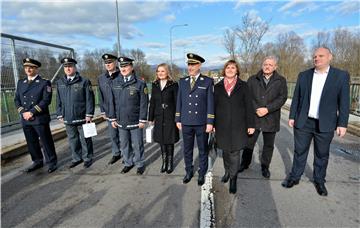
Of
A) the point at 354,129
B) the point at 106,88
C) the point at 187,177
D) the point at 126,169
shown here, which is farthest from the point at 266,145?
the point at 354,129

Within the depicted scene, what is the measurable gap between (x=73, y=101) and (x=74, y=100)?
0.02 metres

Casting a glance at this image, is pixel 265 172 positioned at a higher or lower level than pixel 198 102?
lower

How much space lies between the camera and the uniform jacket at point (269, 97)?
381 cm

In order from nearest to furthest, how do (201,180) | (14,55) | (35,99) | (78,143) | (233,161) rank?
1. (233,161)
2. (201,180)
3. (35,99)
4. (78,143)
5. (14,55)

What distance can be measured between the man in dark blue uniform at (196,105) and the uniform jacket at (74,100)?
177cm

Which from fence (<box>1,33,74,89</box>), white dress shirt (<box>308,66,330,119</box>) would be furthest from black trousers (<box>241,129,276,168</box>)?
fence (<box>1,33,74,89</box>)

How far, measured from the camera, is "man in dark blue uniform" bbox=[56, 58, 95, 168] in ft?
14.4

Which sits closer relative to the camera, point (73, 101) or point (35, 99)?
point (35, 99)

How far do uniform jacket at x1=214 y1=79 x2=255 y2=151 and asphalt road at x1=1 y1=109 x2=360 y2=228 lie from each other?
0.76 meters

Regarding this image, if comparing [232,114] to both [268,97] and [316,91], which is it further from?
[316,91]

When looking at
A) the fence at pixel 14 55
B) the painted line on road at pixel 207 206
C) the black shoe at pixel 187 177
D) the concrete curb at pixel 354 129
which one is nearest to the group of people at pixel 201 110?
the black shoe at pixel 187 177

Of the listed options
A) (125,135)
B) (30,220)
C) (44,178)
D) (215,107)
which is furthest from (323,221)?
(44,178)

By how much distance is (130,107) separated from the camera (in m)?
4.20

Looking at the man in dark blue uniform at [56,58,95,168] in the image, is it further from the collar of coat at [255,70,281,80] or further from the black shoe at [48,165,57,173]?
the collar of coat at [255,70,281,80]
